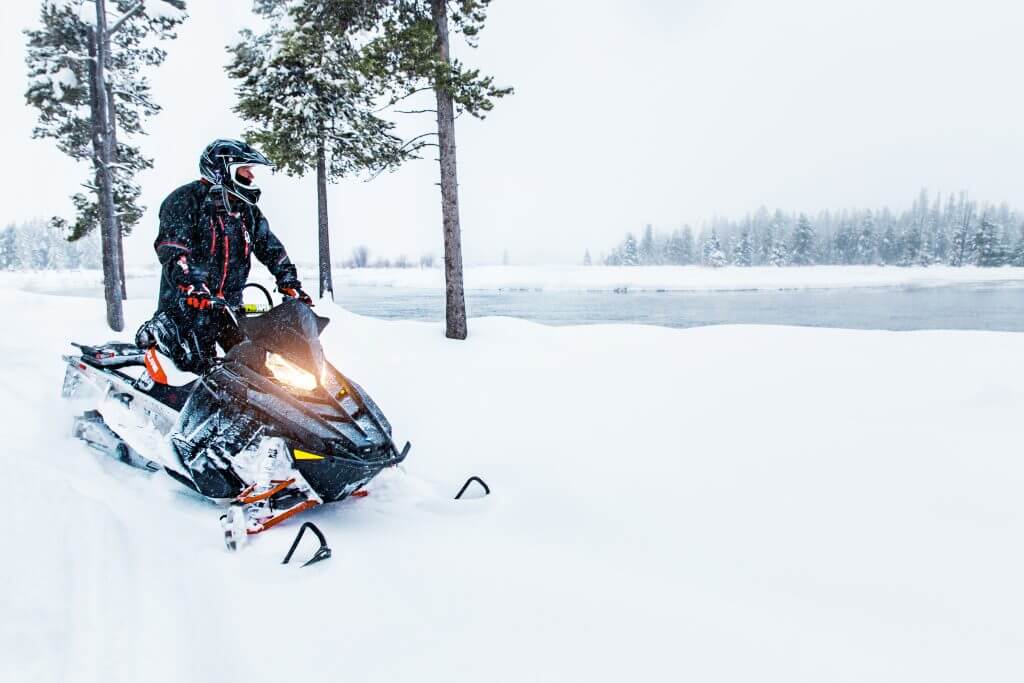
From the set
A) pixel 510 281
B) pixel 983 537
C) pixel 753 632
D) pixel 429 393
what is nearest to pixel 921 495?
pixel 983 537

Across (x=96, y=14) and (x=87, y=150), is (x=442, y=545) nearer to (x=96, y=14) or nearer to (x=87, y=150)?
(x=96, y=14)

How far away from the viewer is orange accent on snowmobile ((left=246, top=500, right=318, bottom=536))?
284 centimetres

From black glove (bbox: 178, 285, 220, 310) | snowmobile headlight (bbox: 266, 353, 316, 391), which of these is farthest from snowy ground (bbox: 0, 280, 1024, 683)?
black glove (bbox: 178, 285, 220, 310)

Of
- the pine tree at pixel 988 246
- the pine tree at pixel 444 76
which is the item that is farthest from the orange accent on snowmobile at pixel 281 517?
the pine tree at pixel 988 246

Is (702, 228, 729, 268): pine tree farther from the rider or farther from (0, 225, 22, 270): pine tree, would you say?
(0, 225, 22, 270): pine tree

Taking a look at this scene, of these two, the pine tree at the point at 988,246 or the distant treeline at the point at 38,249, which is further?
the distant treeline at the point at 38,249

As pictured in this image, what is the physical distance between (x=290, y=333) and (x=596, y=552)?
7.06 feet

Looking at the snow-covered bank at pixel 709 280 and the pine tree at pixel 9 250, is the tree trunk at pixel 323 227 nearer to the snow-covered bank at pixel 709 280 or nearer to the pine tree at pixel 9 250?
the snow-covered bank at pixel 709 280

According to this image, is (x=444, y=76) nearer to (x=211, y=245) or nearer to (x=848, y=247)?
(x=211, y=245)

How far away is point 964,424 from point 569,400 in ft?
10.5

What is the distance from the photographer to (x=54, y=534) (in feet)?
8.57

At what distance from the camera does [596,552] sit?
Result: 3.00 meters

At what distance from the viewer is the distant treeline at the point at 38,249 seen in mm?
84938

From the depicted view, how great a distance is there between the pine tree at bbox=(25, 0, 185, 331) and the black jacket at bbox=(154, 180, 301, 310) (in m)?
8.88
